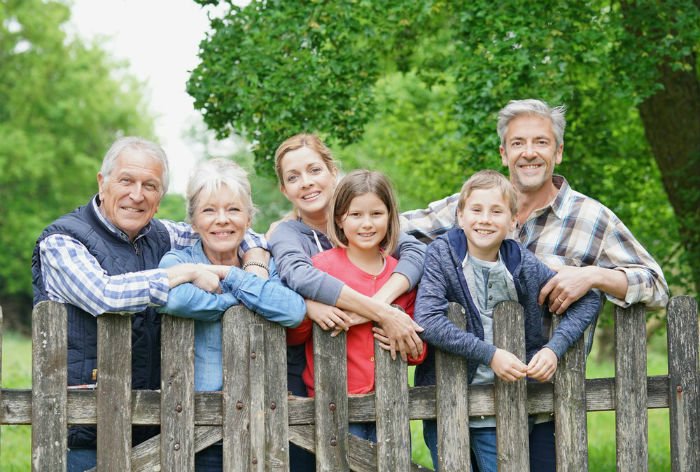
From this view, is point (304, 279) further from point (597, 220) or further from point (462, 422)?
point (597, 220)

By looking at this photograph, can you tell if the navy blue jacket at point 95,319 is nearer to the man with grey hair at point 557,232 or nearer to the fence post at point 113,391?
the fence post at point 113,391

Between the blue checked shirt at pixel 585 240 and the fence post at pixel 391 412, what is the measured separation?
0.91 metres

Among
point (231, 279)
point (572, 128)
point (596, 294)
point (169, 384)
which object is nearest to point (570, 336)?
point (596, 294)

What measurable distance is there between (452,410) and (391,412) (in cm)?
27

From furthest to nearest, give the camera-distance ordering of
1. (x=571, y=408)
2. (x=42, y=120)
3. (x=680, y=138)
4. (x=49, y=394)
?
1. (x=42, y=120)
2. (x=680, y=138)
3. (x=571, y=408)
4. (x=49, y=394)

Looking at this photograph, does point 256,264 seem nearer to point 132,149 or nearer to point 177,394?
point 177,394

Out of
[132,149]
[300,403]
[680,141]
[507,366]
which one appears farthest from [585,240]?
[680,141]

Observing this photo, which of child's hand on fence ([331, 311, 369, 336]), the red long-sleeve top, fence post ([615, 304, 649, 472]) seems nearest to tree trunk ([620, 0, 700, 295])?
fence post ([615, 304, 649, 472])

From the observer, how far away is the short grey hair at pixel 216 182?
392 centimetres

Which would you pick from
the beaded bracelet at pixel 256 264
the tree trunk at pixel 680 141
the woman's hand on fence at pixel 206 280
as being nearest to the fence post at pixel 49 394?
the woman's hand on fence at pixel 206 280

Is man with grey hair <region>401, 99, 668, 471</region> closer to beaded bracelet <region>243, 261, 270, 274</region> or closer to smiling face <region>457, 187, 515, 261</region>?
smiling face <region>457, 187, 515, 261</region>

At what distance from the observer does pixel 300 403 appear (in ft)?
12.8

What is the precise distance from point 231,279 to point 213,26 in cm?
A: 369

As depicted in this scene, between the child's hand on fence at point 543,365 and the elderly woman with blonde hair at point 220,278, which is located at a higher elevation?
the elderly woman with blonde hair at point 220,278
